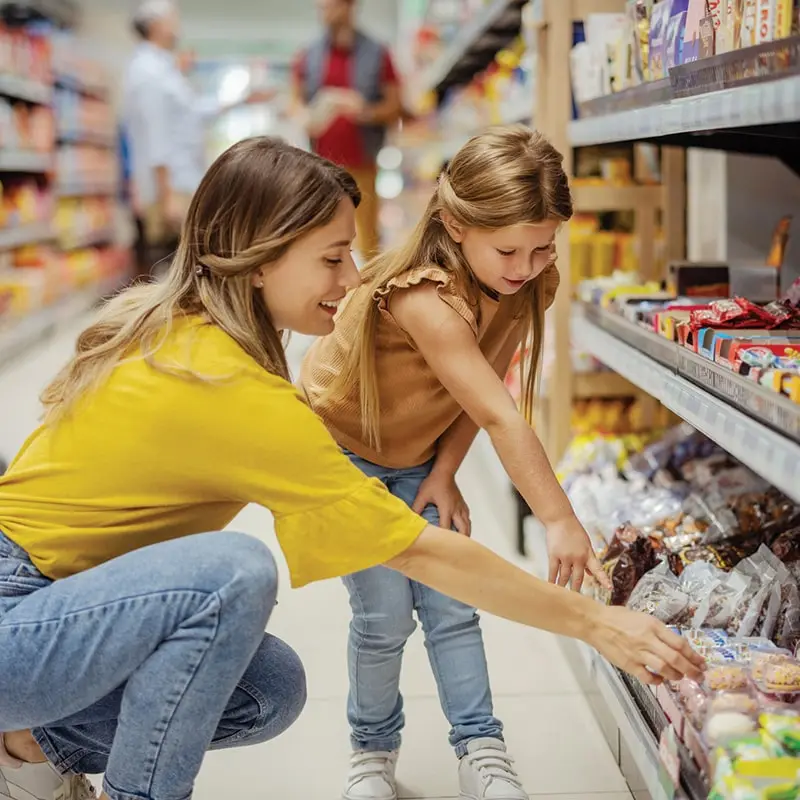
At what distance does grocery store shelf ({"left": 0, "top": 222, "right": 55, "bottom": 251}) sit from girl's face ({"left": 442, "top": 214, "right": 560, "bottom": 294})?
490 centimetres

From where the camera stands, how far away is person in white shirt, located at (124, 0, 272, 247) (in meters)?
6.52

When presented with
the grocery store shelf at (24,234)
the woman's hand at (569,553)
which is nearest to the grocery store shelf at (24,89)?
the grocery store shelf at (24,234)

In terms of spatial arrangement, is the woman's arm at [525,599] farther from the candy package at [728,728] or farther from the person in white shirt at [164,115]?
the person in white shirt at [164,115]

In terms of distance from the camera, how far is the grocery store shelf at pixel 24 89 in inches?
249

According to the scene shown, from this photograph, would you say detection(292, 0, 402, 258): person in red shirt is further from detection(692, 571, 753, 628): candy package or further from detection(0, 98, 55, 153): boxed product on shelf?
detection(692, 571, 753, 628): candy package

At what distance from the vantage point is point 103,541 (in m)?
1.50

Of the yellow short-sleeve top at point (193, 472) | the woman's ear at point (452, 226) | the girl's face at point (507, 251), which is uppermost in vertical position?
the woman's ear at point (452, 226)

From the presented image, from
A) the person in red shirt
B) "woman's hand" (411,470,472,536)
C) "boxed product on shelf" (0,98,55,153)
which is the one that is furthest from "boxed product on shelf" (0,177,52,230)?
"woman's hand" (411,470,472,536)

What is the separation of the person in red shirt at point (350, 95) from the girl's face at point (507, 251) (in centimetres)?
376

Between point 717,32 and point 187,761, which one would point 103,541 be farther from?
point 717,32

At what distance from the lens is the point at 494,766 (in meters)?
1.78

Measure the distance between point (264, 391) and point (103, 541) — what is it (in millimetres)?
297

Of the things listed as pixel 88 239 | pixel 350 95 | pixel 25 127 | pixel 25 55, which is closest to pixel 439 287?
pixel 350 95

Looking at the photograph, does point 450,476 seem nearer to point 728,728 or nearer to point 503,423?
point 503,423
